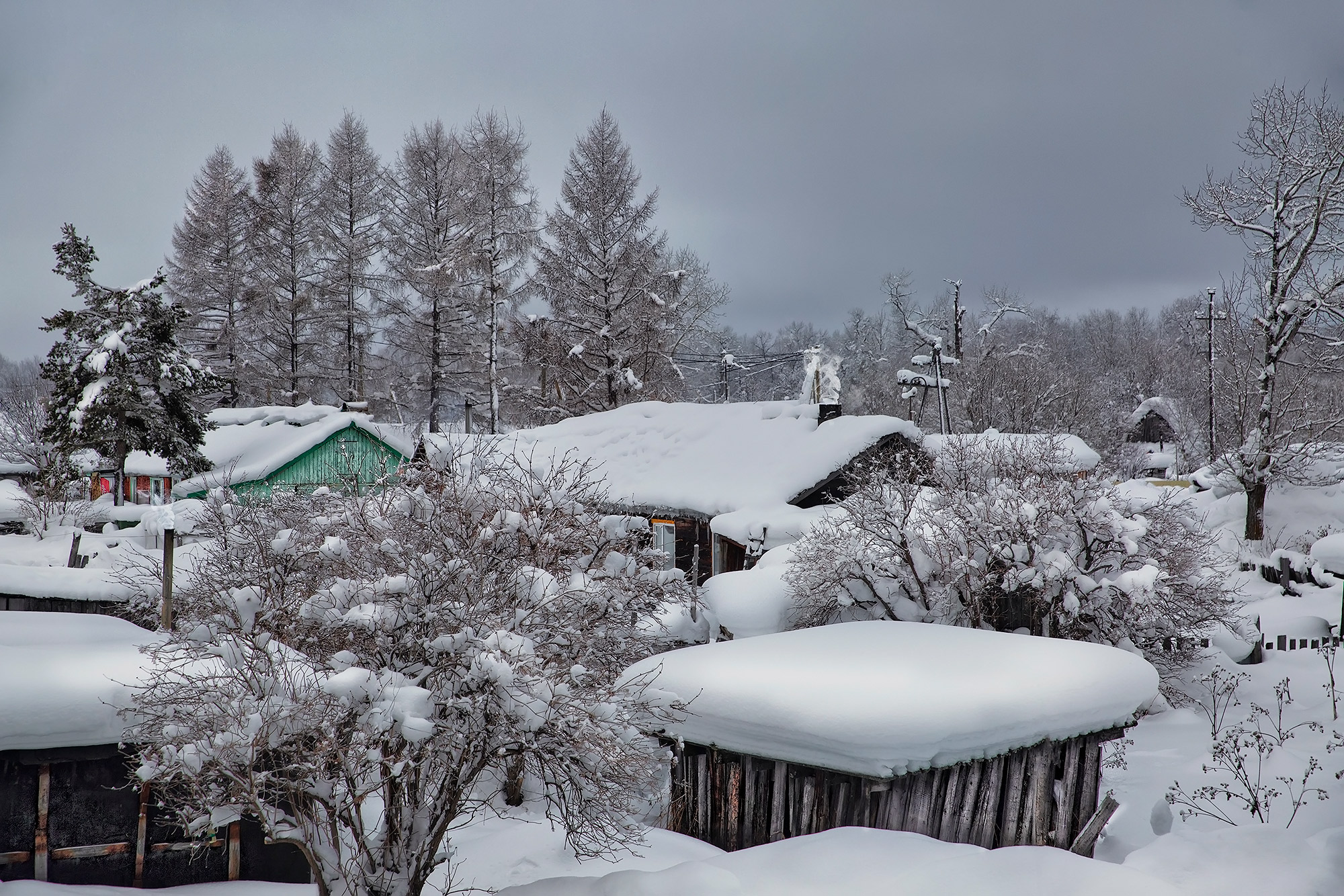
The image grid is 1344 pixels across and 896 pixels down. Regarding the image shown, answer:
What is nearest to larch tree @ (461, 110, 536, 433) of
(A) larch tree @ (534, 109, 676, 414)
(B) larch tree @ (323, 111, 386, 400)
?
(A) larch tree @ (534, 109, 676, 414)

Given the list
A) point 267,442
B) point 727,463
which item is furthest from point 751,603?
point 267,442

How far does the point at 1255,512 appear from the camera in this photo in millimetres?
22266

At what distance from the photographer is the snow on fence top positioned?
20.4 feet

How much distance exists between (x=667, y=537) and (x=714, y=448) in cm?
221

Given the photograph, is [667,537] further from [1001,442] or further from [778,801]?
[778,801]

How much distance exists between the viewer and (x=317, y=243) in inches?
1347

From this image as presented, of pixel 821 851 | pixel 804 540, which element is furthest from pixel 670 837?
pixel 804 540

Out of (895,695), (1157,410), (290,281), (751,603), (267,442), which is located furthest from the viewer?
(1157,410)

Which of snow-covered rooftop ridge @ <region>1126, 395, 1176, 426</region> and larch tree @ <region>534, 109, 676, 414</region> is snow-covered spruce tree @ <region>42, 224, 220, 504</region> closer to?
larch tree @ <region>534, 109, 676, 414</region>

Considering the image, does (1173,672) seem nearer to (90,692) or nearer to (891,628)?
(891,628)

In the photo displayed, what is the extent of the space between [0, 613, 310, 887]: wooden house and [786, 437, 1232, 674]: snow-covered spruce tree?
7802 millimetres

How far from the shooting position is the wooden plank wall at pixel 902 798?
21.9 ft

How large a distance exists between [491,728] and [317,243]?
3343cm

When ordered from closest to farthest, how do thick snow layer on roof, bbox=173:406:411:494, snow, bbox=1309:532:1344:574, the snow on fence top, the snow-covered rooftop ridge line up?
1. the snow on fence top
2. snow, bbox=1309:532:1344:574
3. thick snow layer on roof, bbox=173:406:411:494
4. the snow-covered rooftop ridge
